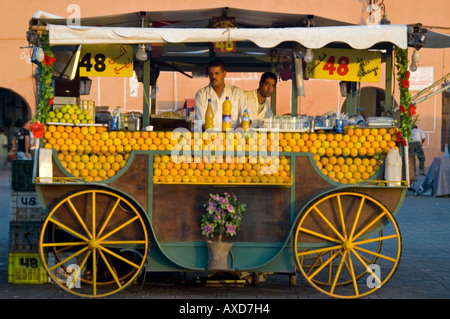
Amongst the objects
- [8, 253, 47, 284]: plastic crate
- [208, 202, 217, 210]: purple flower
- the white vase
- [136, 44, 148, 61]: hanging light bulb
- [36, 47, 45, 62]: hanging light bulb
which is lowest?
[8, 253, 47, 284]: plastic crate

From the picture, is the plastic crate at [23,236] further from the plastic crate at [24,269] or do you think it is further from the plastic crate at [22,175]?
the plastic crate at [22,175]

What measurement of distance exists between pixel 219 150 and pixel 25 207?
2.11 meters

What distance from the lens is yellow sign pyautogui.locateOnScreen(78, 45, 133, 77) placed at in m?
7.71

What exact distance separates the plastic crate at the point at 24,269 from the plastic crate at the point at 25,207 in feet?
1.22

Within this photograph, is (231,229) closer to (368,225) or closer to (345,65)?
(368,225)

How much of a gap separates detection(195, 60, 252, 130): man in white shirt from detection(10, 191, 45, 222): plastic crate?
1.81 meters

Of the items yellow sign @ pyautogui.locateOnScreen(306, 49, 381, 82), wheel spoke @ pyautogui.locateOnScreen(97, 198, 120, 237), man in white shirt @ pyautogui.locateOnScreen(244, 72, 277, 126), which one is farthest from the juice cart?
man in white shirt @ pyautogui.locateOnScreen(244, 72, 277, 126)

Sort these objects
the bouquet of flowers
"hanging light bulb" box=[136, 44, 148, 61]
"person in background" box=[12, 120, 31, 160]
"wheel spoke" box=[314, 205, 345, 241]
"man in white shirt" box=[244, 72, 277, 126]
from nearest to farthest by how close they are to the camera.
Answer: the bouquet of flowers → "wheel spoke" box=[314, 205, 345, 241] → "hanging light bulb" box=[136, 44, 148, 61] → "man in white shirt" box=[244, 72, 277, 126] → "person in background" box=[12, 120, 31, 160]

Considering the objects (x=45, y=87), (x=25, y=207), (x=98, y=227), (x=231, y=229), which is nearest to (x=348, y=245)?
(x=231, y=229)

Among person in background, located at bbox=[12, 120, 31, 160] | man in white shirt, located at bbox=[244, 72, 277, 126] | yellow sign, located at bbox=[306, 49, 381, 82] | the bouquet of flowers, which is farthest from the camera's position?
person in background, located at bbox=[12, 120, 31, 160]

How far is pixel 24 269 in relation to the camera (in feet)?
24.2

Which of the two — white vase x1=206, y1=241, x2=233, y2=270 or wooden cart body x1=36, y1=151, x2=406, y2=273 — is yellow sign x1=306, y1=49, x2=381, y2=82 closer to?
wooden cart body x1=36, y1=151, x2=406, y2=273

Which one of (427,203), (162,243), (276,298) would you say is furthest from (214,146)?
(427,203)

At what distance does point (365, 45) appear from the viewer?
6.58 meters
